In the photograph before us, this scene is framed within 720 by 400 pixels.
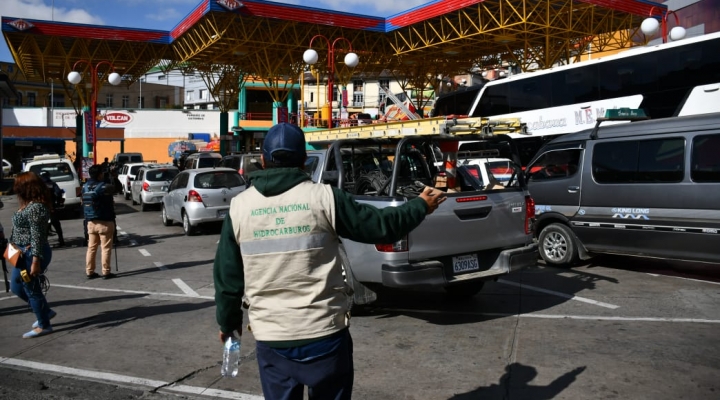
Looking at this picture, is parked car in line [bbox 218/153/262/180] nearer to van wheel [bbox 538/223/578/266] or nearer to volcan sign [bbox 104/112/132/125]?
van wheel [bbox 538/223/578/266]

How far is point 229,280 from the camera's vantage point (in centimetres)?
288

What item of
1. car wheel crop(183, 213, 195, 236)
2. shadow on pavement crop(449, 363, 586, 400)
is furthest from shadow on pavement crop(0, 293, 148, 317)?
car wheel crop(183, 213, 195, 236)

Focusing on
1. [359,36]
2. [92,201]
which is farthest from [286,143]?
[359,36]

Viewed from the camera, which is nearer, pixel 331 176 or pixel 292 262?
pixel 292 262

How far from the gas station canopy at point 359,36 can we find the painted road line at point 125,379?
2195cm

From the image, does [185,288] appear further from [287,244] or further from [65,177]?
[65,177]

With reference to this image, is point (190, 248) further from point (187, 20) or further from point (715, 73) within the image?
point (187, 20)

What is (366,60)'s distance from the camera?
34.8 metres

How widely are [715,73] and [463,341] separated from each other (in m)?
12.2

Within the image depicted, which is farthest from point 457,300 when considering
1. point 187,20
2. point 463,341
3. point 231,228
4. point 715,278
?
point 187,20

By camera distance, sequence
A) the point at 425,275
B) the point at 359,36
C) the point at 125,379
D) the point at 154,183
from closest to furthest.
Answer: the point at 125,379 → the point at 425,275 → the point at 154,183 → the point at 359,36

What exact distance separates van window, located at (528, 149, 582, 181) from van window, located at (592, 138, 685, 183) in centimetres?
42

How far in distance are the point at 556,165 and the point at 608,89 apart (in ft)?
29.1

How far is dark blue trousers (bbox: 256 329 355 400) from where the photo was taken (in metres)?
2.71
